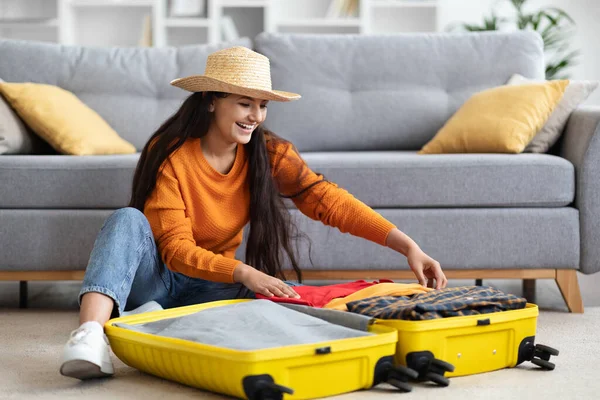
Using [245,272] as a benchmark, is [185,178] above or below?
above

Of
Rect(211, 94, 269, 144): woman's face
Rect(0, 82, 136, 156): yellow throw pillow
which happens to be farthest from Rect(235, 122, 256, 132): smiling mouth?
Rect(0, 82, 136, 156): yellow throw pillow

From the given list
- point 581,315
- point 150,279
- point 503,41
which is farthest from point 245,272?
point 503,41

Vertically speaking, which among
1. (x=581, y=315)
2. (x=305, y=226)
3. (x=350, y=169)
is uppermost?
(x=350, y=169)

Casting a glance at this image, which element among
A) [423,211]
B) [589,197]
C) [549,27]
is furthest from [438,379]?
[549,27]

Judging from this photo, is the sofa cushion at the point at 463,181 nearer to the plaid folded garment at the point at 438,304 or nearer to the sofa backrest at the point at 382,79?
the sofa backrest at the point at 382,79

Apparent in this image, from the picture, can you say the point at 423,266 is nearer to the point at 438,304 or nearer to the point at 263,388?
the point at 438,304

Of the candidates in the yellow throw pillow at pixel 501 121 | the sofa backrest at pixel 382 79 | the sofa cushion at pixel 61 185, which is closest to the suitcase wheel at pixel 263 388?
the sofa cushion at pixel 61 185

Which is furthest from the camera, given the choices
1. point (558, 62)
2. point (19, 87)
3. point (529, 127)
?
point (558, 62)

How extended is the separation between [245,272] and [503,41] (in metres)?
1.85

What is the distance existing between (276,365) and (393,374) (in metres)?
0.26

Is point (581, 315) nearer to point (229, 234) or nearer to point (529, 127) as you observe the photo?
point (529, 127)

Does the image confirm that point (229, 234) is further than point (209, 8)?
No

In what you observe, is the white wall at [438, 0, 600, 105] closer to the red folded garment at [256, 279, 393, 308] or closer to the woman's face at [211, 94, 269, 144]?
the woman's face at [211, 94, 269, 144]

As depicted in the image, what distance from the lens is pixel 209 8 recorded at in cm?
470
